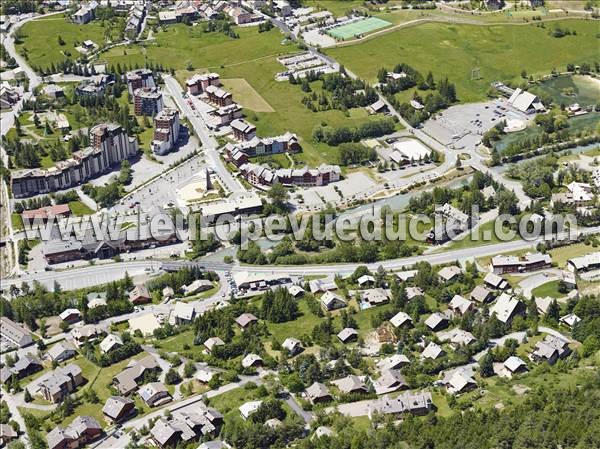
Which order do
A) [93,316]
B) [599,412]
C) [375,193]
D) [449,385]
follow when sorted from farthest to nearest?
1. [375,193]
2. [93,316]
3. [449,385]
4. [599,412]

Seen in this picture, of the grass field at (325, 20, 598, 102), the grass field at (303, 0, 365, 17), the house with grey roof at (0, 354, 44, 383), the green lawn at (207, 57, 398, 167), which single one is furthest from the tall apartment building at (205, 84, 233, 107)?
the house with grey roof at (0, 354, 44, 383)

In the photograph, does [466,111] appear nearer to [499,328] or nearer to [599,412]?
[499,328]

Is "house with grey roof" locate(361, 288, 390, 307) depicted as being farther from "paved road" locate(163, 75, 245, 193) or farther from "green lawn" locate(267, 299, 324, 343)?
"paved road" locate(163, 75, 245, 193)

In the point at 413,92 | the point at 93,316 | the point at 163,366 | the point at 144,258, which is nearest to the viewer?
the point at 163,366

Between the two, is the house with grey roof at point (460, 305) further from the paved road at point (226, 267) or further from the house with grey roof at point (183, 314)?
the house with grey roof at point (183, 314)

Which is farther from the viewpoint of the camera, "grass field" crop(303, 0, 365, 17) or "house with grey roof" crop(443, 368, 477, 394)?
"grass field" crop(303, 0, 365, 17)

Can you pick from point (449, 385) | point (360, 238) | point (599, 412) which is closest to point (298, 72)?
point (360, 238)
